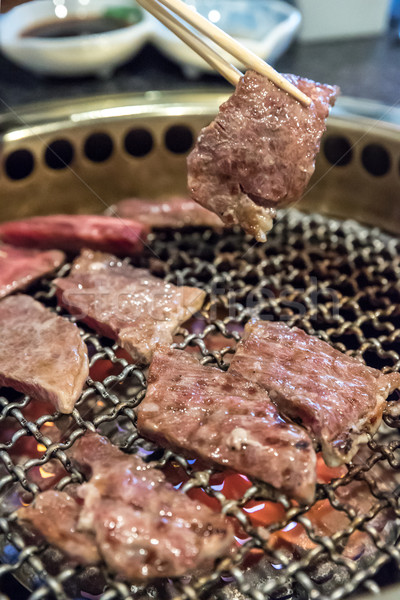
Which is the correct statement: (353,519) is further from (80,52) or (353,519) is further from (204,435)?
(80,52)

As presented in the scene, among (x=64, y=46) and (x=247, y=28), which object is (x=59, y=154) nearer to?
(x=64, y=46)

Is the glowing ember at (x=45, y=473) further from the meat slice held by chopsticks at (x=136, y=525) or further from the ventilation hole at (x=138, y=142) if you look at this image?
the ventilation hole at (x=138, y=142)

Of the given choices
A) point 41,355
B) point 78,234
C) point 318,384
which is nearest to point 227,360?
point 318,384

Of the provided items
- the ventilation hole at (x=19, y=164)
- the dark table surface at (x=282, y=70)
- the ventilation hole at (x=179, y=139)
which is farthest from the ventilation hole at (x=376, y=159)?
the ventilation hole at (x=19, y=164)

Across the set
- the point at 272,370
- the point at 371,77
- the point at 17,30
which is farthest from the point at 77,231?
the point at 371,77

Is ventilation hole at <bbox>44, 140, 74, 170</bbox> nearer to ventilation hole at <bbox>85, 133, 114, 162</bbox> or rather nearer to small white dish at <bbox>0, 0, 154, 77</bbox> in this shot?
ventilation hole at <bbox>85, 133, 114, 162</bbox>
